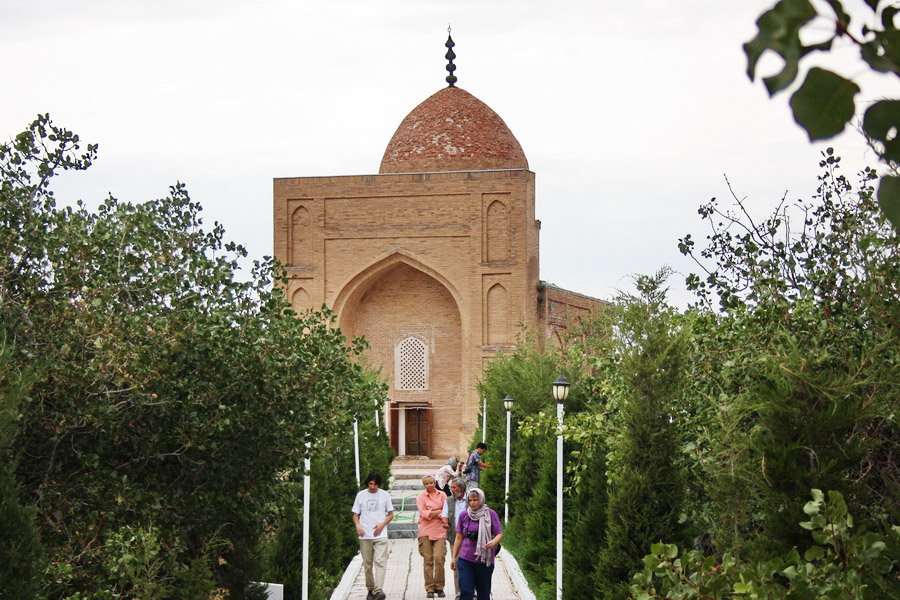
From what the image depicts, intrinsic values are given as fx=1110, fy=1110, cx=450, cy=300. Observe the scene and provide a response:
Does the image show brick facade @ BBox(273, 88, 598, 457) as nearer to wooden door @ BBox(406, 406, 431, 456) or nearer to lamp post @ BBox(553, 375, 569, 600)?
wooden door @ BBox(406, 406, 431, 456)

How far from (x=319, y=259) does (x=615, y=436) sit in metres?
19.5

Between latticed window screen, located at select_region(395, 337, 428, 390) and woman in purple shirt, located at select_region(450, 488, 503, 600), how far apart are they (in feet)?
63.7

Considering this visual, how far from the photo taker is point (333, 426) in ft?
25.3

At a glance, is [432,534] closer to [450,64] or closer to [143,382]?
[143,382]

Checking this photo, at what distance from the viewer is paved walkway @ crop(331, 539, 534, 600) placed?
10820 millimetres

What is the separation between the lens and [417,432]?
27.8 m

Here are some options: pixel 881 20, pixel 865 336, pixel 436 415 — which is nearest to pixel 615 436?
pixel 865 336

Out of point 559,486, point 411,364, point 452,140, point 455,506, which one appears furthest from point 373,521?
point 452,140

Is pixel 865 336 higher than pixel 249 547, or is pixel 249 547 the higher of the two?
pixel 865 336

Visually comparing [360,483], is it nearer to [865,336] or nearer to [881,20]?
[865,336]

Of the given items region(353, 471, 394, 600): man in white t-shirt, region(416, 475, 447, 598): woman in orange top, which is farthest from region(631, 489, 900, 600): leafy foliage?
region(353, 471, 394, 600): man in white t-shirt

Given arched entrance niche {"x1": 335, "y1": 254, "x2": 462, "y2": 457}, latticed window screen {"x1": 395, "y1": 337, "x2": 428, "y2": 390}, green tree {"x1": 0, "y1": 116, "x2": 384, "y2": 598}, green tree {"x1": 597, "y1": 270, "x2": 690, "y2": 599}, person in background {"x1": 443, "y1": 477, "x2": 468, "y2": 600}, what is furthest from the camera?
latticed window screen {"x1": 395, "y1": 337, "x2": 428, "y2": 390}

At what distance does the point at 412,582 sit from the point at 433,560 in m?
1.99

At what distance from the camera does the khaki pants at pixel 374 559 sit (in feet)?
31.2
